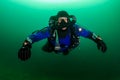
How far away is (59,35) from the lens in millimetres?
3146

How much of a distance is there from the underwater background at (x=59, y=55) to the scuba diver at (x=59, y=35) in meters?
0.18

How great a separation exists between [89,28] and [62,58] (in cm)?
78

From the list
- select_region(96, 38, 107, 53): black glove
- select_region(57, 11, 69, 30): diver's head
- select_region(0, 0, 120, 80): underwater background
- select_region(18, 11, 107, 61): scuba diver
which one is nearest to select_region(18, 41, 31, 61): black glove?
select_region(18, 11, 107, 61): scuba diver

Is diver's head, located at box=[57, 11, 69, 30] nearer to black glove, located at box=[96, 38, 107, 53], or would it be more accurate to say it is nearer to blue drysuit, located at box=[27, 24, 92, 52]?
blue drysuit, located at box=[27, 24, 92, 52]

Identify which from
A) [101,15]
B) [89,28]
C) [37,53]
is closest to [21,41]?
[37,53]

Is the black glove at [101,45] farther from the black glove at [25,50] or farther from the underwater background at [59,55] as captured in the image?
the black glove at [25,50]

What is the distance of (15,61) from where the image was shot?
3859 mm

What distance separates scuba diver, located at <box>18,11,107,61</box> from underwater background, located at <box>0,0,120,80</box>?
0.18 meters

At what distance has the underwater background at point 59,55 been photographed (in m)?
3.41

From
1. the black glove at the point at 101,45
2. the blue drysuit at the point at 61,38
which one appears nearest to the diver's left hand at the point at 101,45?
the black glove at the point at 101,45

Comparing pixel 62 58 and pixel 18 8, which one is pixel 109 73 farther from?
pixel 18 8

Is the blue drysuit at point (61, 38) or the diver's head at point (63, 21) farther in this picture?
the blue drysuit at point (61, 38)

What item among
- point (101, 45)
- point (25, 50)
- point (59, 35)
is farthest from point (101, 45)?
point (25, 50)

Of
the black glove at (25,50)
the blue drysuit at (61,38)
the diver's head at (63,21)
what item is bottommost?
the black glove at (25,50)
